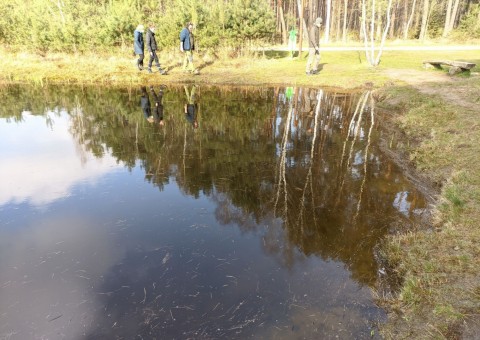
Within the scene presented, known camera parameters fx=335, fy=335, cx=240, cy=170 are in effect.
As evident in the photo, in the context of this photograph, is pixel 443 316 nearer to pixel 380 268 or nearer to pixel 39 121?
pixel 380 268

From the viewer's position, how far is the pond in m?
3.28

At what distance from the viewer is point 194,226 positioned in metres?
4.78

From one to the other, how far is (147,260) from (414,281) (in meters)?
3.01

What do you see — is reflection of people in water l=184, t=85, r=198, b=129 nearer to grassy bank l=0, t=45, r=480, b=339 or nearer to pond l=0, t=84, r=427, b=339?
pond l=0, t=84, r=427, b=339

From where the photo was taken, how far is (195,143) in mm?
7961

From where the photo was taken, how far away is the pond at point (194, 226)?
129 inches

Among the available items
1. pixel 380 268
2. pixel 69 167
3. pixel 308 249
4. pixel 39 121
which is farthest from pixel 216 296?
pixel 39 121

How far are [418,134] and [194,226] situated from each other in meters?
6.27

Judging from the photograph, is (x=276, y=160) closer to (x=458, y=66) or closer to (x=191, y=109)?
(x=191, y=109)

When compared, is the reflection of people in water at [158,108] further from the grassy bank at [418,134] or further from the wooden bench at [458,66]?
the wooden bench at [458,66]

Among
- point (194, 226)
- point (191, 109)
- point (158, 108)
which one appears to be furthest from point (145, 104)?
point (194, 226)

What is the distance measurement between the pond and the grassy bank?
15.3 inches

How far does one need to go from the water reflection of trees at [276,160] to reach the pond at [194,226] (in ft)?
0.11

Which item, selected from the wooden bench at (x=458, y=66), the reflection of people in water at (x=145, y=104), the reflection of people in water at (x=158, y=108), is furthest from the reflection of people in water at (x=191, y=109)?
the wooden bench at (x=458, y=66)
